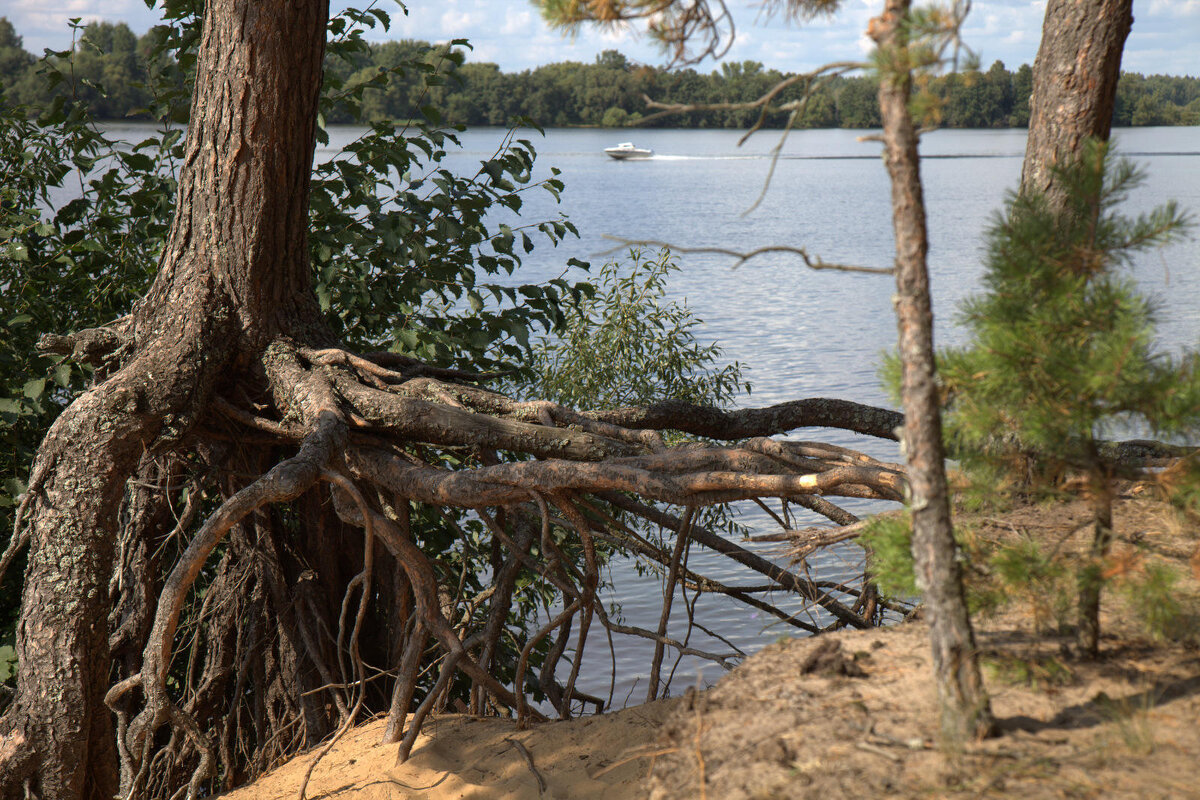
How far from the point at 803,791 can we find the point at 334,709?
3.29 m

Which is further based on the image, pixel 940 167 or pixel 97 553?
pixel 940 167

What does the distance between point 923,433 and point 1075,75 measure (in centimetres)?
244

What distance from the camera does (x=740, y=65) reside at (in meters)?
Result: 2.01

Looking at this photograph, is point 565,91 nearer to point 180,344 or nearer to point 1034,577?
point 180,344

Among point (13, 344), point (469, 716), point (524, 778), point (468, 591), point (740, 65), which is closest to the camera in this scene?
point (740, 65)

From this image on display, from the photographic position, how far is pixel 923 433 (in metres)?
1.89

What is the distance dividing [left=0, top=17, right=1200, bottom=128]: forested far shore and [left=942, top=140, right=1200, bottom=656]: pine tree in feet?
1.20

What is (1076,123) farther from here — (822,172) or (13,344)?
(822,172)

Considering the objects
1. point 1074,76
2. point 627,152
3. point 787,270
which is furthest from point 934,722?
point 627,152

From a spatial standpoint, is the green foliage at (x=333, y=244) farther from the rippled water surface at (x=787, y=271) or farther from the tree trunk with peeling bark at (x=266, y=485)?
the rippled water surface at (x=787, y=271)

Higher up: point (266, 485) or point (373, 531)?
point (266, 485)

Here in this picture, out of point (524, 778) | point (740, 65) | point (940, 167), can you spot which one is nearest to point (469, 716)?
point (524, 778)

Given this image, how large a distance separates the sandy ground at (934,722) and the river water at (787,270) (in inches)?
15.4

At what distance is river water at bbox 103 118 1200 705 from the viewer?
7707 mm
